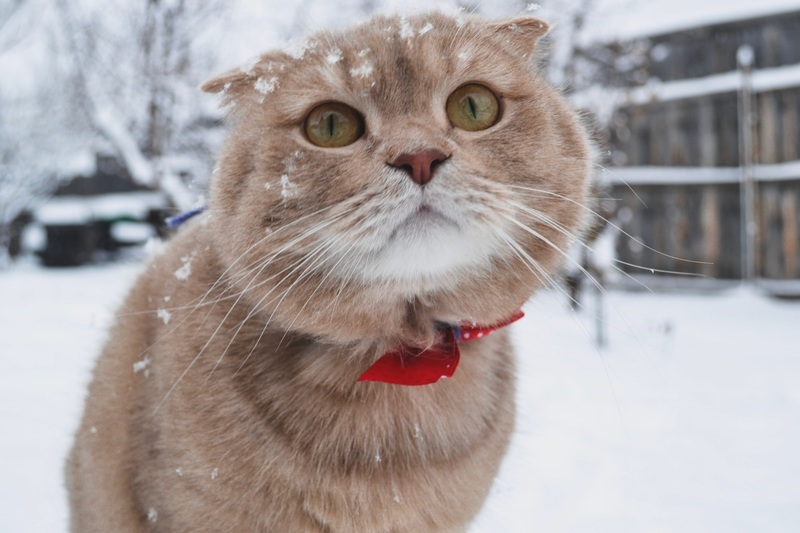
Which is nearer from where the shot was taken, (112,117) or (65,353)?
(65,353)

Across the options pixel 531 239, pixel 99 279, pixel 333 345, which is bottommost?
pixel 99 279

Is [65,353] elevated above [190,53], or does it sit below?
below

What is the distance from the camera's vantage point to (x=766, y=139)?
5.58 m

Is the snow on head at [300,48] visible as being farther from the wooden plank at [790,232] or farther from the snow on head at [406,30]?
the wooden plank at [790,232]

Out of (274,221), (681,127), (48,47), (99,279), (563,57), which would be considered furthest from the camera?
(99,279)

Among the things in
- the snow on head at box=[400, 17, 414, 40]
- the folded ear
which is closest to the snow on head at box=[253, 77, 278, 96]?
the folded ear

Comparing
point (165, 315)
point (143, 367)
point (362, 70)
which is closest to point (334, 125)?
point (362, 70)

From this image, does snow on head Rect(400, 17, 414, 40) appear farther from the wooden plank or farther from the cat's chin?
the wooden plank

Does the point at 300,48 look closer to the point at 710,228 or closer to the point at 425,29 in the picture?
the point at 425,29

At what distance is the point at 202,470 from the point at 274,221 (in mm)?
512

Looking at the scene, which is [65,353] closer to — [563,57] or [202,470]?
[202,470]

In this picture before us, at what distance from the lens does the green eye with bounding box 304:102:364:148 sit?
1.22m

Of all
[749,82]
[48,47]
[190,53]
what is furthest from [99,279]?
[749,82]

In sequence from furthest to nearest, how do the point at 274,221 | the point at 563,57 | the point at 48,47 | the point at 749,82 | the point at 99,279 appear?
1. the point at 99,279
2. the point at 48,47
3. the point at 749,82
4. the point at 563,57
5. the point at 274,221
